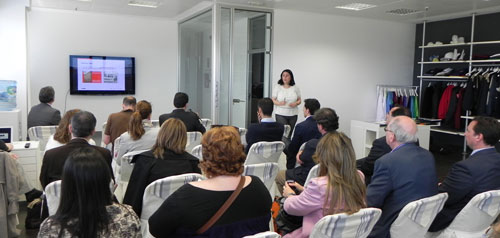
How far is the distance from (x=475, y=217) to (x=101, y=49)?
7746mm

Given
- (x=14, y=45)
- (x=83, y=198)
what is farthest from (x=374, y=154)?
(x=14, y=45)

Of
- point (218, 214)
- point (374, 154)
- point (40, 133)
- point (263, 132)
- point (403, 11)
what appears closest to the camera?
point (218, 214)

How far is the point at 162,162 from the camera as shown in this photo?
9.09ft

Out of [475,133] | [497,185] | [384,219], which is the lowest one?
[384,219]

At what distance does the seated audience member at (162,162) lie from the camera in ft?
8.96

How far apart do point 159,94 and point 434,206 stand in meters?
7.51

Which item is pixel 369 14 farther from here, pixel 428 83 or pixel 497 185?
pixel 497 185

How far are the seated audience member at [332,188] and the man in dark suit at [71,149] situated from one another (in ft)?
4.68

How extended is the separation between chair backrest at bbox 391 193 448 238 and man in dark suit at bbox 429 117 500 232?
1.08ft

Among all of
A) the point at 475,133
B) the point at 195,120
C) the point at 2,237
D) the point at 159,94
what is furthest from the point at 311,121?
the point at 159,94

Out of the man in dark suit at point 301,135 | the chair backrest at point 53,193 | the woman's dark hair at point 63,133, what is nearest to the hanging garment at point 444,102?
the man in dark suit at point 301,135

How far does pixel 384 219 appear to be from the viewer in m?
2.57

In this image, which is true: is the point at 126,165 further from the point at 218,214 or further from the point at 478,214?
the point at 478,214

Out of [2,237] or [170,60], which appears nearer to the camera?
[2,237]
